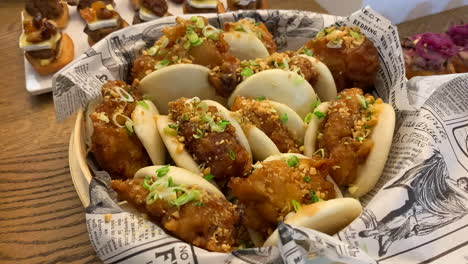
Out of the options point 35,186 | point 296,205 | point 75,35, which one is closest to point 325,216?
point 296,205

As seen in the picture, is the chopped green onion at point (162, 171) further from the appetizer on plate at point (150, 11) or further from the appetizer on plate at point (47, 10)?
the appetizer on plate at point (47, 10)

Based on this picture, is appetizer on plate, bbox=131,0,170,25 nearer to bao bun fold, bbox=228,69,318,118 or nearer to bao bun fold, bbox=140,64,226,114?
bao bun fold, bbox=140,64,226,114

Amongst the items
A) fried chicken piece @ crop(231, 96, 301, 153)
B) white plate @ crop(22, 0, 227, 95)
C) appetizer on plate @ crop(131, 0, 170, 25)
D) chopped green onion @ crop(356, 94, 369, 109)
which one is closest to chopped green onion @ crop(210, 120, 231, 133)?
fried chicken piece @ crop(231, 96, 301, 153)

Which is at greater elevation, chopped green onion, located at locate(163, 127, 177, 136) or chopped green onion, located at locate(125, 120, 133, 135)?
chopped green onion, located at locate(163, 127, 177, 136)

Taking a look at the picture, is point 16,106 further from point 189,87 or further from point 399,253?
point 399,253

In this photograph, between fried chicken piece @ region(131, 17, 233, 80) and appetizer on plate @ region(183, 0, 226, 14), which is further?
appetizer on plate @ region(183, 0, 226, 14)
